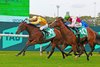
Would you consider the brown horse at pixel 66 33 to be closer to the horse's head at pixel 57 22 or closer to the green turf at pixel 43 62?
the horse's head at pixel 57 22

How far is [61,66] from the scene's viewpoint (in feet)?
43.3

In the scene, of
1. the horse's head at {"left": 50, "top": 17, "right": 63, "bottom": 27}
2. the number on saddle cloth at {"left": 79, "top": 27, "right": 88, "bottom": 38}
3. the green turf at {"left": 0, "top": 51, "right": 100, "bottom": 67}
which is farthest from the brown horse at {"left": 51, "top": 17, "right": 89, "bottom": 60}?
the green turf at {"left": 0, "top": 51, "right": 100, "bottom": 67}

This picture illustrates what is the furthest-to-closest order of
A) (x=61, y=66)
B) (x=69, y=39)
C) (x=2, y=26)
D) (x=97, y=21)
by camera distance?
1. (x=97, y=21)
2. (x=2, y=26)
3. (x=69, y=39)
4. (x=61, y=66)

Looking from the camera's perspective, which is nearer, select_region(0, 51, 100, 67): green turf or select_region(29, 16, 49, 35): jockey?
select_region(0, 51, 100, 67): green turf

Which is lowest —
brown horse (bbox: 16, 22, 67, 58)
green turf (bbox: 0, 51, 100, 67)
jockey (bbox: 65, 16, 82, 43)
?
green turf (bbox: 0, 51, 100, 67)

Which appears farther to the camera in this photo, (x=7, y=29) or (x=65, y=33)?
(x=7, y=29)

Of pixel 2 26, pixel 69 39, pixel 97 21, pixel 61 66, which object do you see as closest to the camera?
pixel 61 66

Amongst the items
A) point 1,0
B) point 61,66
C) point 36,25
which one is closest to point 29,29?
point 36,25

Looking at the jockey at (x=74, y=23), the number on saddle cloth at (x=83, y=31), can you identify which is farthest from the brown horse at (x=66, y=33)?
the number on saddle cloth at (x=83, y=31)

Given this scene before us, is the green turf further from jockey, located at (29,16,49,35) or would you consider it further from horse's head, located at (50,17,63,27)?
jockey, located at (29,16,49,35)

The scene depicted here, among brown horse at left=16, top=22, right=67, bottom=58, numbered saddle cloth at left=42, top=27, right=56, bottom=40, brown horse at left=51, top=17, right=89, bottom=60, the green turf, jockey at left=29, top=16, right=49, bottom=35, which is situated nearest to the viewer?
the green turf

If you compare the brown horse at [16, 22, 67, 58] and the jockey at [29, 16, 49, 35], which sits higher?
the jockey at [29, 16, 49, 35]

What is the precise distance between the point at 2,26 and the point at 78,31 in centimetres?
718

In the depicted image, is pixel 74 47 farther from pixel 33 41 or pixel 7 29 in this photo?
pixel 7 29
